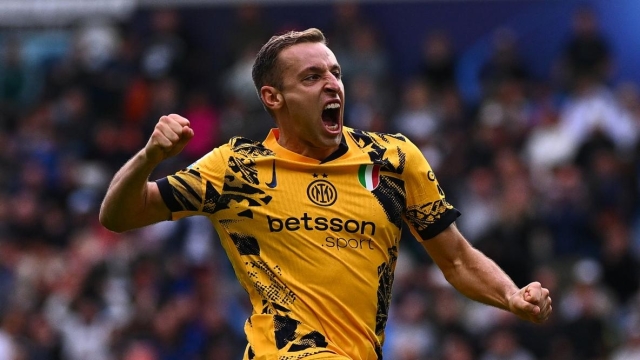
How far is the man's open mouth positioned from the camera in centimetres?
630

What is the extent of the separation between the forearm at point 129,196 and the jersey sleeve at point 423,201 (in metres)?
1.23

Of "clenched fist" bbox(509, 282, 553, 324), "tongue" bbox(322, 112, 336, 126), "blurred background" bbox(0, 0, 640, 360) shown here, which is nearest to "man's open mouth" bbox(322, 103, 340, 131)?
"tongue" bbox(322, 112, 336, 126)

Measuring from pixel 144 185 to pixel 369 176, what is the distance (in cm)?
105

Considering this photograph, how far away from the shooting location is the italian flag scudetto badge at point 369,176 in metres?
6.26

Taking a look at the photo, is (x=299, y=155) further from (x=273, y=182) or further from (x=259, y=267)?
(x=259, y=267)

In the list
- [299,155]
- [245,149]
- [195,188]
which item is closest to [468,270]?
[299,155]

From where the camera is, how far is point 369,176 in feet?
20.7

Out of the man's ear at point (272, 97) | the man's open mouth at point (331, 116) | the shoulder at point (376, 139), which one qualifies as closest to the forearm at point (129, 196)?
the man's ear at point (272, 97)

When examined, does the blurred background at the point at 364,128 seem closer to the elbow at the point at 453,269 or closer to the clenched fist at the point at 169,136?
the elbow at the point at 453,269

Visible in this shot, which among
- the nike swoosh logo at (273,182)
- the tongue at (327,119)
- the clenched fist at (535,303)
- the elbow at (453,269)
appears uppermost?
the tongue at (327,119)

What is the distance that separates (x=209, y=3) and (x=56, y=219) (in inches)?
165

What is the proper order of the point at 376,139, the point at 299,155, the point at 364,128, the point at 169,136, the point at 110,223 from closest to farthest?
1. the point at 169,136
2. the point at 110,223
3. the point at 299,155
4. the point at 376,139
5. the point at 364,128

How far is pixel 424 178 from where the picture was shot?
251 inches

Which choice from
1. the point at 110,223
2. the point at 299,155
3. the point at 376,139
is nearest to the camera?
the point at 110,223
